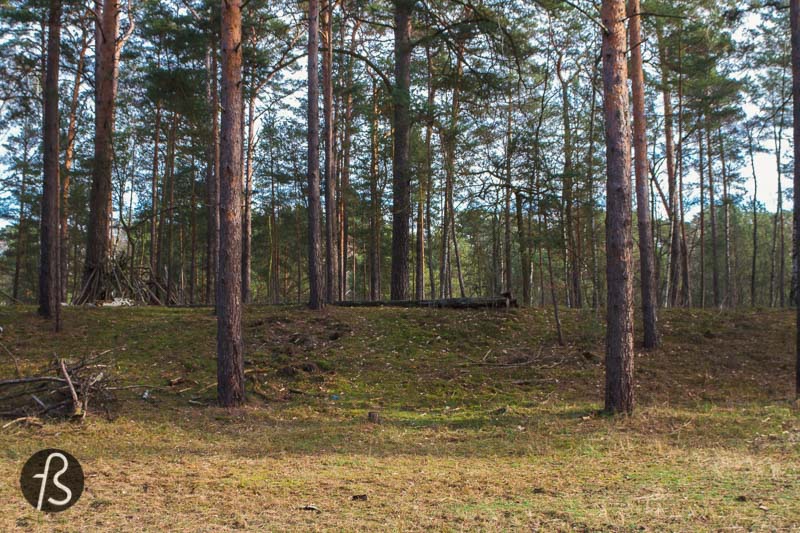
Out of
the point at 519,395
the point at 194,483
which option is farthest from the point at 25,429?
the point at 519,395

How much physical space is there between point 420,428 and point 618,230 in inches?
143

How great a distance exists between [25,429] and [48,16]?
1034cm

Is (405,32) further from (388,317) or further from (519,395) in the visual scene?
(519,395)

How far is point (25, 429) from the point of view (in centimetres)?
632

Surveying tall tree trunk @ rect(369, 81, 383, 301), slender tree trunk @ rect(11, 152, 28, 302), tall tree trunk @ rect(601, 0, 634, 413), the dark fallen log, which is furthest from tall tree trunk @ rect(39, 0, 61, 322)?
slender tree trunk @ rect(11, 152, 28, 302)

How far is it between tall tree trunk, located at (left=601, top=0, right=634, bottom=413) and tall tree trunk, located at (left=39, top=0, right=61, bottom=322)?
402 inches

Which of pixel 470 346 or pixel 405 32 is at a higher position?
pixel 405 32

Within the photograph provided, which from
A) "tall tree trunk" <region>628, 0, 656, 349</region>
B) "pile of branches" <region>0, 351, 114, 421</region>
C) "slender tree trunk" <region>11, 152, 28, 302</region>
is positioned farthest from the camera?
"slender tree trunk" <region>11, 152, 28, 302</region>

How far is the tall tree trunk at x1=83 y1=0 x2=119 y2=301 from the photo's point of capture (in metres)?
14.3

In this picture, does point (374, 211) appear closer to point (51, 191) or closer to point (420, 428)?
point (51, 191)

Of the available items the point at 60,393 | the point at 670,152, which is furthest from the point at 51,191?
the point at 670,152

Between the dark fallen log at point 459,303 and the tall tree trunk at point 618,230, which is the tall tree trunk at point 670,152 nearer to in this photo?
the dark fallen log at point 459,303

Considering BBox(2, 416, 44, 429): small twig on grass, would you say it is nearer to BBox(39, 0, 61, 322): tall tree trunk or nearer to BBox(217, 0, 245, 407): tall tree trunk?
BBox(217, 0, 245, 407): tall tree trunk

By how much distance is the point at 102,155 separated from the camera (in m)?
14.2
